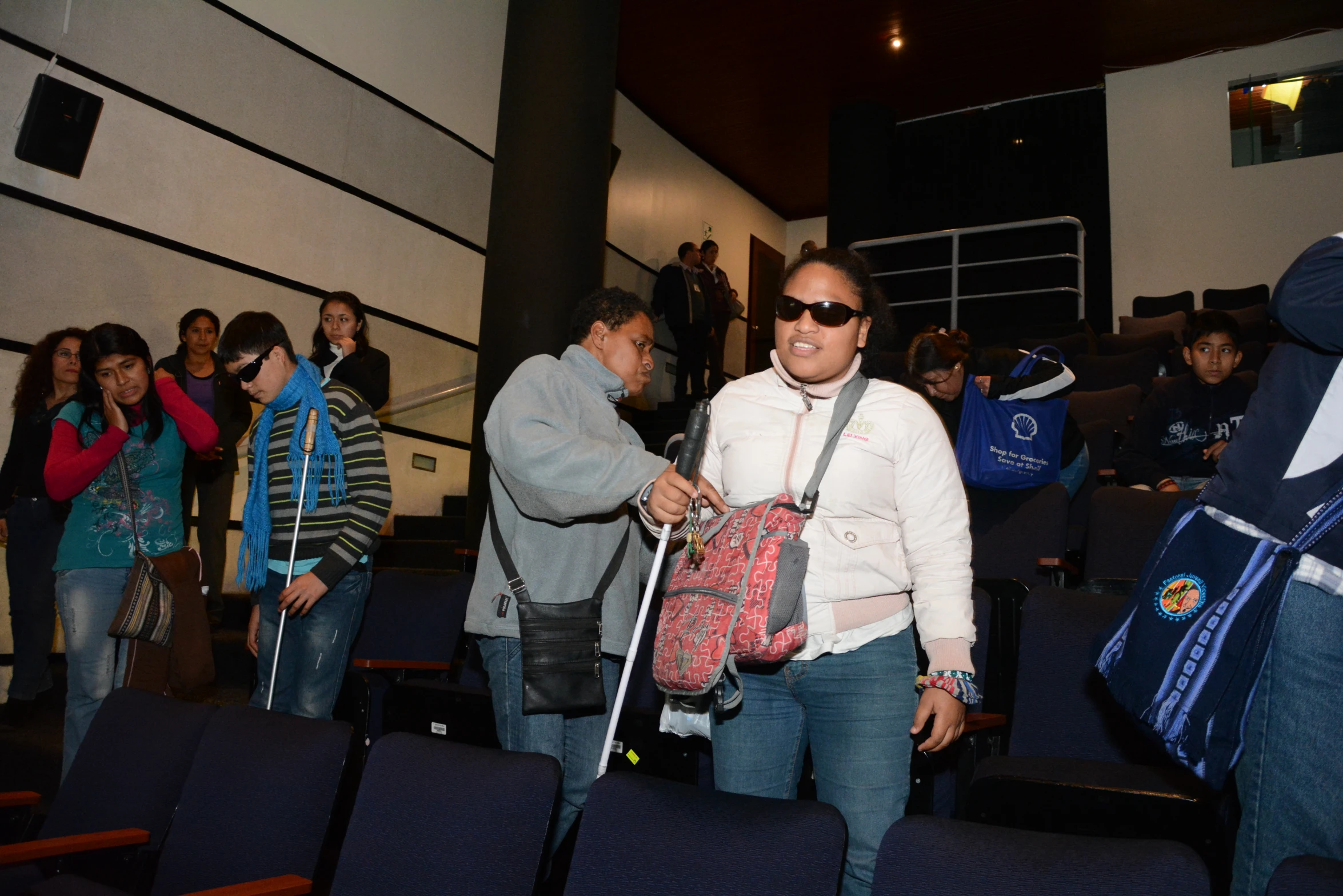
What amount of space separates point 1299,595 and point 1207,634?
0.39 feet

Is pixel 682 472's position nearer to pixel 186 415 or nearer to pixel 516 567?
pixel 516 567

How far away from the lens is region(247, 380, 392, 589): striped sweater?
265cm

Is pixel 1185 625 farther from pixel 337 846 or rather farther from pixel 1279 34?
pixel 1279 34

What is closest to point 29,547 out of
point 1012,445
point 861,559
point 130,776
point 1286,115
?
point 130,776

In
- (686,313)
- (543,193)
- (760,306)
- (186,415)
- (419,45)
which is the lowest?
(186,415)

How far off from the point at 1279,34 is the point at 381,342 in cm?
787

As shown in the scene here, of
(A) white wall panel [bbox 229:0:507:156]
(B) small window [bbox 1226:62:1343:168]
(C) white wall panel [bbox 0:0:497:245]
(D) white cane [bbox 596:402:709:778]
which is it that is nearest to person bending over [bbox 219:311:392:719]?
(D) white cane [bbox 596:402:709:778]

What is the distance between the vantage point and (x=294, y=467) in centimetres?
267

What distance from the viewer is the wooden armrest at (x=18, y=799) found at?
2021 millimetres

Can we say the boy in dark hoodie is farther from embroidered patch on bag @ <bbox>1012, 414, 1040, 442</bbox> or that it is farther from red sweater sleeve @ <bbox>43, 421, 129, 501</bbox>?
red sweater sleeve @ <bbox>43, 421, 129, 501</bbox>

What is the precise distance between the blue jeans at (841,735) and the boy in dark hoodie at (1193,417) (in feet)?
10.2

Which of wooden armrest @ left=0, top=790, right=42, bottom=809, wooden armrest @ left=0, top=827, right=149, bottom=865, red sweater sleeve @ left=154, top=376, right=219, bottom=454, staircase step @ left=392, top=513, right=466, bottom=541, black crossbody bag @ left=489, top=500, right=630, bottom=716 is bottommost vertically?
wooden armrest @ left=0, top=827, right=149, bottom=865

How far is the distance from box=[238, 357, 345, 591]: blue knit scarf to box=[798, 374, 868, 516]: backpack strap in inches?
62.3

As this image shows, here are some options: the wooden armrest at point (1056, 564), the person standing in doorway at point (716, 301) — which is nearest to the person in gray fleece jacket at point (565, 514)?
the wooden armrest at point (1056, 564)
